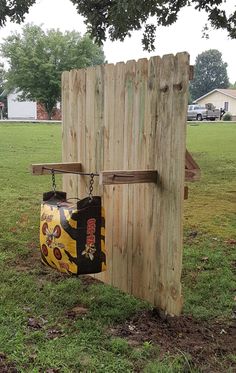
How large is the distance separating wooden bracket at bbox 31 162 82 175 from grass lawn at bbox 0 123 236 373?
40.2 inches

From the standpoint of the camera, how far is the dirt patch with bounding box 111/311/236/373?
3051 mm

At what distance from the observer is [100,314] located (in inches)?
144

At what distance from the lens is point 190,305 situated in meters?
3.88

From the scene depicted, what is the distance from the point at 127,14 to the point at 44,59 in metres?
41.2

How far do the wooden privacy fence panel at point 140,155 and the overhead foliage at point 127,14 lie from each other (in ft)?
13.9

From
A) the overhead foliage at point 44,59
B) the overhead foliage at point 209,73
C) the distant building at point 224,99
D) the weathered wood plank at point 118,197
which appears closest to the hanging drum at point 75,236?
the weathered wood plank at point 118,197

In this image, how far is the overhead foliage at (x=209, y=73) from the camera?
323 ft

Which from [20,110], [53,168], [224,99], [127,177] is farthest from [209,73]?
[127,177]

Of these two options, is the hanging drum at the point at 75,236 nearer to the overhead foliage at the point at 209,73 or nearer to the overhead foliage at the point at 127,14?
the overhead foliage at the point at 127,14

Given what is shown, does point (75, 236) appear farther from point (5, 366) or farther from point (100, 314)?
point (5, 366)

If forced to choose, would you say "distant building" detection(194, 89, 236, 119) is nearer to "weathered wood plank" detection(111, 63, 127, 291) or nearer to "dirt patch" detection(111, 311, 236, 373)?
"weathered wood plank" detection(111, 63, 127, 291)

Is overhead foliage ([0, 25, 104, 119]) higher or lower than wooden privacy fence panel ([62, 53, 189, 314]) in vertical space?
higher

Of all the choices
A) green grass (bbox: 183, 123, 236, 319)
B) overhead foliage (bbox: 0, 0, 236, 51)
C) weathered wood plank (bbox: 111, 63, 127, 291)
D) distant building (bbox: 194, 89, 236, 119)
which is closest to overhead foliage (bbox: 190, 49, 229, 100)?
distant building (bbox: 194, 89, 236, 119)

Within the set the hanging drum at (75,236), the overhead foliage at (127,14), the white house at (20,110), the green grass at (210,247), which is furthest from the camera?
the white house at (20,110)
